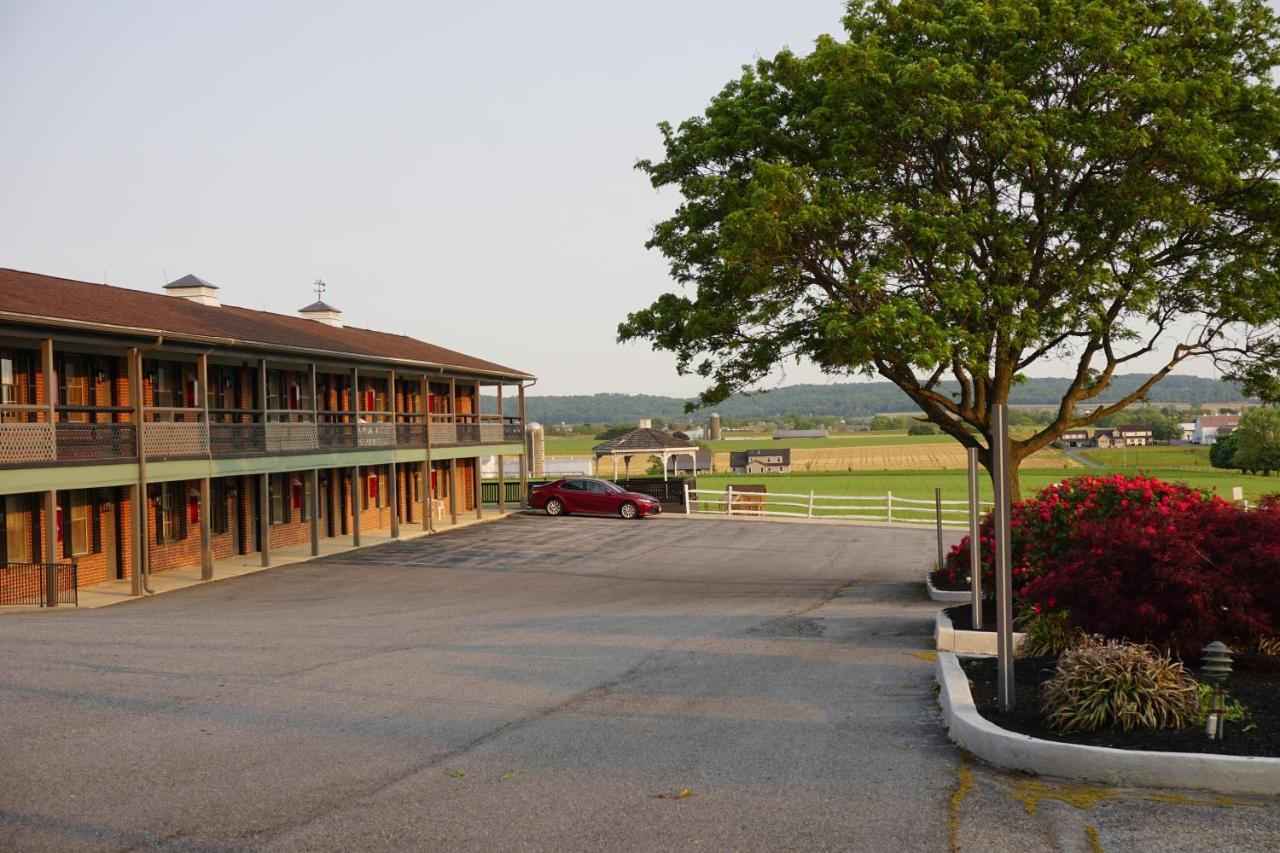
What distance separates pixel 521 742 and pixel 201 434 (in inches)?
800

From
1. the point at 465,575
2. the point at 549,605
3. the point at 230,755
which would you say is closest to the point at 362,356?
the point at 465,575

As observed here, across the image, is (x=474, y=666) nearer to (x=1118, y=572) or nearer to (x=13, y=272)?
(x=1118, y=572)

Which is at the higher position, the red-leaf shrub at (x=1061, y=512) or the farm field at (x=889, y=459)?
the red-leaf shrub at (x=1061, y=512)

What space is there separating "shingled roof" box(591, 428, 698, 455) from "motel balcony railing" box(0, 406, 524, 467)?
37.5ft

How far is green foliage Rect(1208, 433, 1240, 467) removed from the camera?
96.9m

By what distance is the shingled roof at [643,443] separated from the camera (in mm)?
53656

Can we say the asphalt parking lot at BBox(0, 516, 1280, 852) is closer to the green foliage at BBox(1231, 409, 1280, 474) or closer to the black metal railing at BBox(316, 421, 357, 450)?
the black metal railing at BBox(316, 421, 357, 450)

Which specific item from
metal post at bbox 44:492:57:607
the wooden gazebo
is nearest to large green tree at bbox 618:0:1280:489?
metal post at bbox 44:492:57:607

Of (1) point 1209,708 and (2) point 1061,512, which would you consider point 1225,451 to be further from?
(1) point 1209,708

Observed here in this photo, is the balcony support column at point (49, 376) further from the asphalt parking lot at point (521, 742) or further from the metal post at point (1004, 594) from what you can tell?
the metal post at point (1004, 594)

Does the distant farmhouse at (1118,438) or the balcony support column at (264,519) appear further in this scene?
the distant farmhouse at (1118,438)

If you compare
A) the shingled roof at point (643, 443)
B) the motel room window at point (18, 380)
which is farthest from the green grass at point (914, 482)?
the motel room window at point (18, 380)

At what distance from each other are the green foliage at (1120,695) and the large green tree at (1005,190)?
36.5 feet

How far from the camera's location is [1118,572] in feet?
34.3
